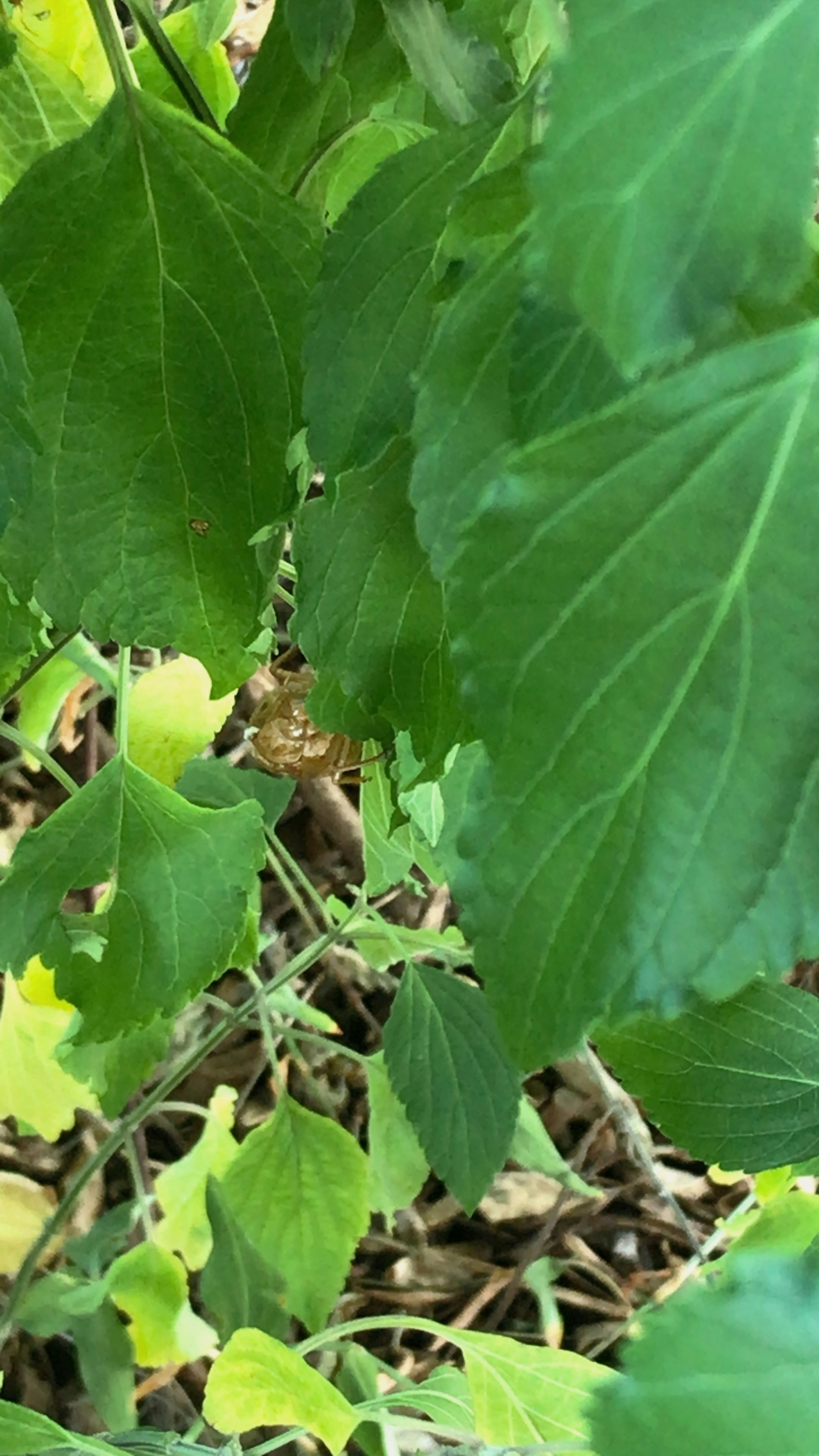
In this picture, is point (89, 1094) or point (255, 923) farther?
point (89, 1094)

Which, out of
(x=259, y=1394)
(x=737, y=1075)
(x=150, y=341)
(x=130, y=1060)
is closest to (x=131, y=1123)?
(x=130, y=1060)

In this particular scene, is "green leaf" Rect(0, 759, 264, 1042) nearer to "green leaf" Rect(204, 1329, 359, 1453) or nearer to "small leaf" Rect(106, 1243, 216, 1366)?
"green leaf" Rect(204, 1329, 359, 1453)

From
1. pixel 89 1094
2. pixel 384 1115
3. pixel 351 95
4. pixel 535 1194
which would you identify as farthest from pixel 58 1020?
pixel 351 95

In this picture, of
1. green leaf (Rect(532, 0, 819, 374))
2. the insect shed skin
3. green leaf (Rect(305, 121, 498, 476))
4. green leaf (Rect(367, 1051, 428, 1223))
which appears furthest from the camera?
green leaf (Rect(367, 1051, 428, 1223))

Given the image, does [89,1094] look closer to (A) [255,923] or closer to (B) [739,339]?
(A) [255,923]

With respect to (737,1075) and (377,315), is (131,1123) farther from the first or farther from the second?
(377,315)

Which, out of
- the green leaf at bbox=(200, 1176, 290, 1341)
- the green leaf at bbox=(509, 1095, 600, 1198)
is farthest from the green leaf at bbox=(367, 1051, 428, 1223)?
the green leaf at bbox=(200, 1176, 290, 1341)
